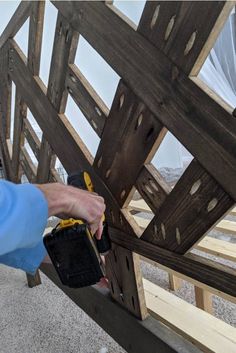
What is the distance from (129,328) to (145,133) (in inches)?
24.4

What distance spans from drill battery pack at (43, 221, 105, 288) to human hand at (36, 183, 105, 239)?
31 mm

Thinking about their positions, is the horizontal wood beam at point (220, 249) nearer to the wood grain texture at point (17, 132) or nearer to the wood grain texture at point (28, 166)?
the wood grain texture at point (28, 166)

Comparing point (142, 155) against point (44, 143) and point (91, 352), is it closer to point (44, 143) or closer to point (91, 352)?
point (44, 143)

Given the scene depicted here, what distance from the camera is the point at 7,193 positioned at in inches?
Answer: 23.9

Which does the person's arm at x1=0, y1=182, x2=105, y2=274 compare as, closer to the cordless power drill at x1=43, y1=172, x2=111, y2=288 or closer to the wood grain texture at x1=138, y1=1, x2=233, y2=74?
the cordless power drill at x1=43, y1=172, x2=111, y2=288

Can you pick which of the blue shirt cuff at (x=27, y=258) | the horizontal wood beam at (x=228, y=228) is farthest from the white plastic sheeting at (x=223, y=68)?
the blue shirt cuff at (x=27, y=258)

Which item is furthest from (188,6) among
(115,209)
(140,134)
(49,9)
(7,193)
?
(49,9)

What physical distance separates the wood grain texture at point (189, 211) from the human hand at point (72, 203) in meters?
0.14

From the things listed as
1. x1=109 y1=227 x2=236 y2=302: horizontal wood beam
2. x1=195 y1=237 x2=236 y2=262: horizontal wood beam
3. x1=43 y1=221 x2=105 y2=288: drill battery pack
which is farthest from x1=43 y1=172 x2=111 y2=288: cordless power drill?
x1=195 y1=237 x2=236 y2=262: horizontal wood beam

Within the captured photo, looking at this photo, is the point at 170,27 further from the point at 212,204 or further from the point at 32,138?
the point at 32,138

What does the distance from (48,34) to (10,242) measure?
8.81ft

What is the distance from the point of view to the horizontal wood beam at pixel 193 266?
25.5 inches

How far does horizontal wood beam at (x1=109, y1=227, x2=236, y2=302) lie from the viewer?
2.12 feet

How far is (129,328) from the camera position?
1.03 m
